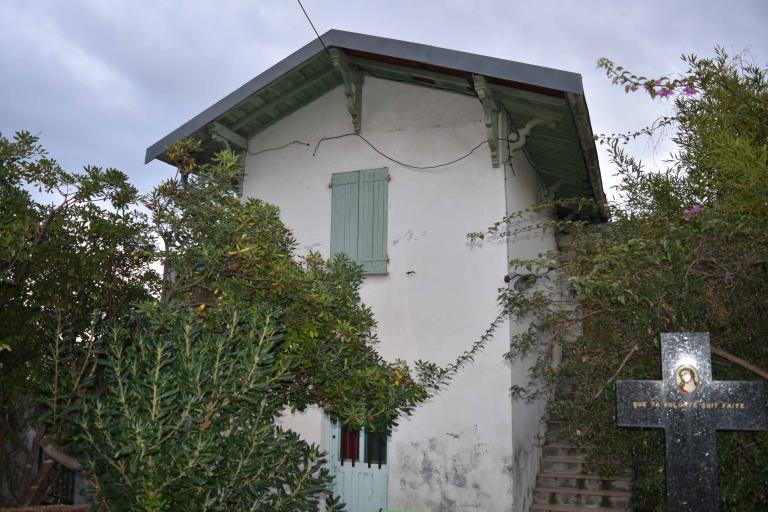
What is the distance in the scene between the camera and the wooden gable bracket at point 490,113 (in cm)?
729

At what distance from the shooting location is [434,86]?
8.32 meters

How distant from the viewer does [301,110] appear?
9188mm

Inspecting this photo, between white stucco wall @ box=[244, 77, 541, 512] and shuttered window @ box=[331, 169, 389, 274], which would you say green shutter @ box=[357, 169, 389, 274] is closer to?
shuttered window @ box=[331, 169, 389, 274]

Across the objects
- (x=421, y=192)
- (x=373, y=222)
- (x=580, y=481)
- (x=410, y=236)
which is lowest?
(x=580, y=481)

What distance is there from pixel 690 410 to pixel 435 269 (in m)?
3.92

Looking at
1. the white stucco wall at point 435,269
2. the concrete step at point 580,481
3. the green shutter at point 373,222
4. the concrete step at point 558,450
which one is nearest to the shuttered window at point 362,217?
the green shutter at point 373,222

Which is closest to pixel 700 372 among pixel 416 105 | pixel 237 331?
pixel 237 331

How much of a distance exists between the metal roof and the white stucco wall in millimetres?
370

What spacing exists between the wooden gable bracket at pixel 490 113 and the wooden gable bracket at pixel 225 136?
336 cm

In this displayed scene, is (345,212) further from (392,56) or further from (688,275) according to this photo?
(688,275)

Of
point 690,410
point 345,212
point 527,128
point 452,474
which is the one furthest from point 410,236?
point 690,410

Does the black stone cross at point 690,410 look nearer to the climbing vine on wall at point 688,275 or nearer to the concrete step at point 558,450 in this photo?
the climbing vine on wall at point 688,275

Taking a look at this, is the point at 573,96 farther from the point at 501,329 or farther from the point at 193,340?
the point at 193,340

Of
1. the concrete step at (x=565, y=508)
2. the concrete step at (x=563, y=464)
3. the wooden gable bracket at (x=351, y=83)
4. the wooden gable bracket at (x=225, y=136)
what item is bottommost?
the concrete step at (x=565, y=508)
